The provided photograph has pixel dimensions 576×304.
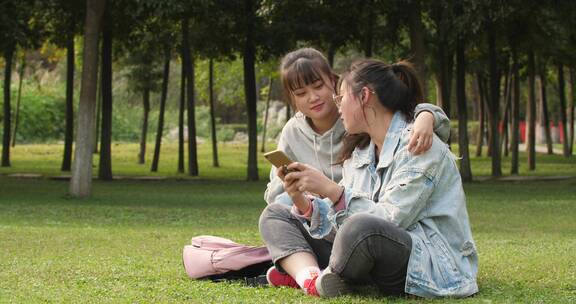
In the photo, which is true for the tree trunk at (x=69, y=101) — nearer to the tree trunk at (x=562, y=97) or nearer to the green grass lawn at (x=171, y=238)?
the green grass lawn at (x=171, y=238)

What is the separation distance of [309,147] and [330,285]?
1.42 meters

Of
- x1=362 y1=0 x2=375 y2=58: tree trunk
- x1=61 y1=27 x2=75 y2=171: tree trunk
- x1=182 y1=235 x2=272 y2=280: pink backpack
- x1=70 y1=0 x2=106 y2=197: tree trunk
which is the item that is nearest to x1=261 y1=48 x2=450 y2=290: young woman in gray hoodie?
x1=182 y1=235 x2=272 y2=280: pink backpack

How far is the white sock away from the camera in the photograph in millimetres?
7188

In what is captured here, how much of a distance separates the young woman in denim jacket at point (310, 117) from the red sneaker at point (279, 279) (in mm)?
517

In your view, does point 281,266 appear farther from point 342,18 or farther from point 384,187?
point 342,18

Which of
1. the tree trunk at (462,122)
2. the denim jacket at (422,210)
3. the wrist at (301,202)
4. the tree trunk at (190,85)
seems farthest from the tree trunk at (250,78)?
the wrist at (301,202)

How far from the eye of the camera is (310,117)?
311 inches

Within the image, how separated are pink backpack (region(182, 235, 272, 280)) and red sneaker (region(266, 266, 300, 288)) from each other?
29 centimetres

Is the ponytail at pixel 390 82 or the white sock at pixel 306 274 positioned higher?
the ponytail at pixel 390 82

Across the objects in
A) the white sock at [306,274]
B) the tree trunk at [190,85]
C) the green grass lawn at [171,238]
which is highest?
the tree trunk at [190,85]

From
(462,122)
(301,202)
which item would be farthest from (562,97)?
(301,202)

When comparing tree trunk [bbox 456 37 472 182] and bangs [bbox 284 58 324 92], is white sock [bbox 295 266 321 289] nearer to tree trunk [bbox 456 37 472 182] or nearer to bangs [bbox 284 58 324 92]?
bangs [bbox 284 58 324 92]

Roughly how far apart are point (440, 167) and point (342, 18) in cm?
2311

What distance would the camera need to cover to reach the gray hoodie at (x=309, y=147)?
7.93 m
